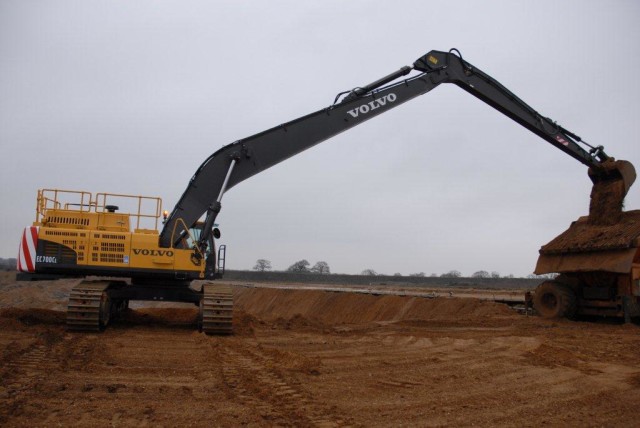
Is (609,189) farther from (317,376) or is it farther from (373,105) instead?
(317,376)

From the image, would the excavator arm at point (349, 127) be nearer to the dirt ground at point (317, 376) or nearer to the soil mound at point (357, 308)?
the dirt ground at point (317, 376)

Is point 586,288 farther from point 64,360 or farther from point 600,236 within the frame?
point 64,360

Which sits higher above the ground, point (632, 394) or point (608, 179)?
point (608, 179)

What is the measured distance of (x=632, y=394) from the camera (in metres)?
6.30

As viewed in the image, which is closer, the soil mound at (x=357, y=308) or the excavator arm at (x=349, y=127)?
the excavator arm at (x=349, y=127)

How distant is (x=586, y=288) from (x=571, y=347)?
5970 millimetres

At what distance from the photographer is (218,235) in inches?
474

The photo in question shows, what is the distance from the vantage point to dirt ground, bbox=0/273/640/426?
17.4 ft

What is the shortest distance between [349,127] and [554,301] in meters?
8.40

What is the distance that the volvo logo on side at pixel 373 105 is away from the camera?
13195 mm

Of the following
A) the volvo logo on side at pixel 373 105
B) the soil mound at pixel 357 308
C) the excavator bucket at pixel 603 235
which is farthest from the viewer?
the soil mound at pixel 357 308

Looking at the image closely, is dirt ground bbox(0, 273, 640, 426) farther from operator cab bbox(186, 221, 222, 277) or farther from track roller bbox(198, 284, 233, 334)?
operator cab bbox(186, 221, 222, 277)

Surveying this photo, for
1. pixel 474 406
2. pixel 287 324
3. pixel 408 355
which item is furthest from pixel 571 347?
pixel 287 324

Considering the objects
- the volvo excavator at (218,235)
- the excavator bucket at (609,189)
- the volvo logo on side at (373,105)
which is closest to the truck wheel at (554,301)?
the volvo excavator at (218,235)
